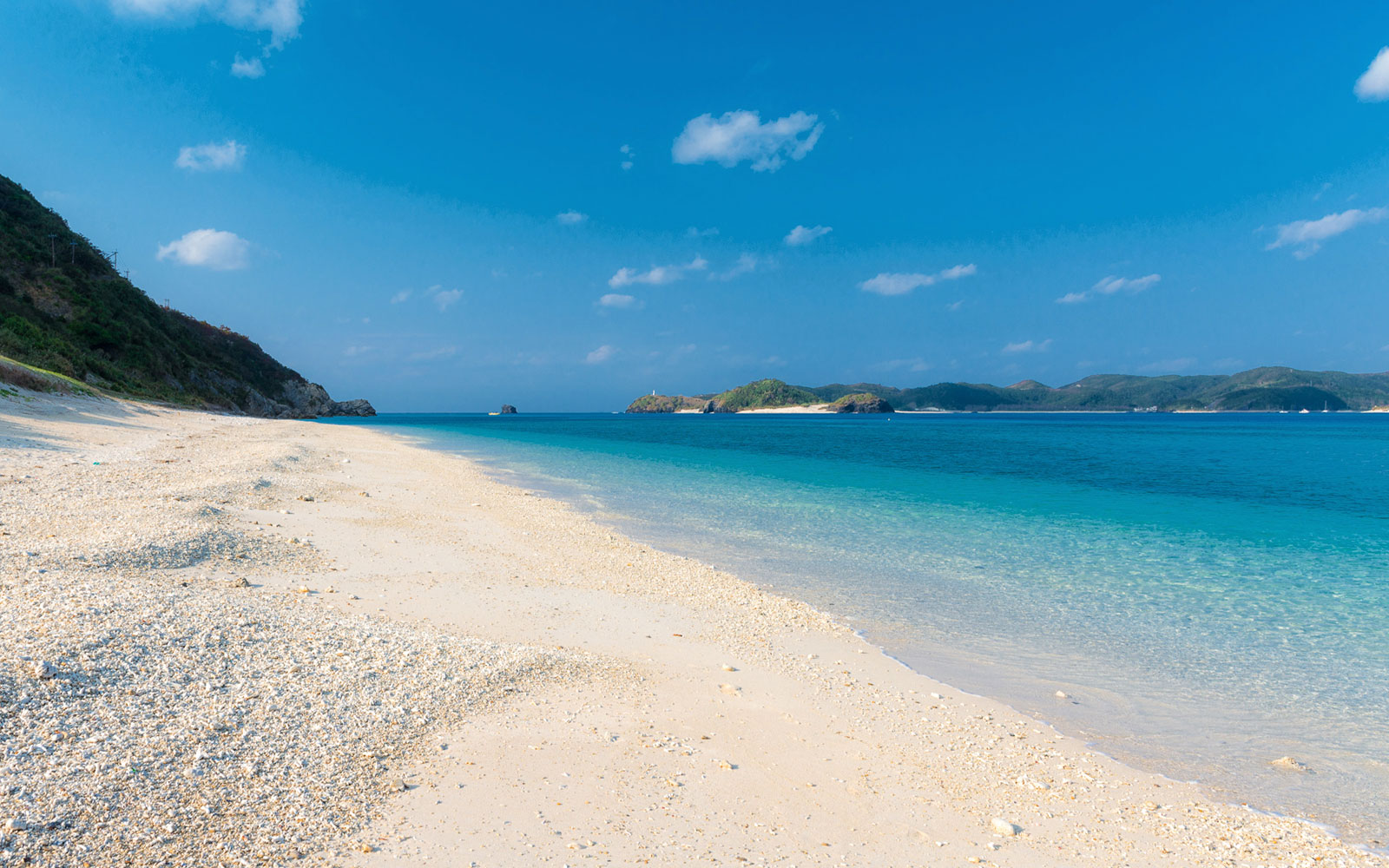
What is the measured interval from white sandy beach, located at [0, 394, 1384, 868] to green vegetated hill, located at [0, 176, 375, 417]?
33.2 m

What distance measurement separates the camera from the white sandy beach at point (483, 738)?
3.64 m

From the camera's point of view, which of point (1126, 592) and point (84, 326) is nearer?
point (1126, 592)

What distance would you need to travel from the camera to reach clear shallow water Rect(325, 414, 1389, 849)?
240 inches

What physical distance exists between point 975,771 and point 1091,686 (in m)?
3.17

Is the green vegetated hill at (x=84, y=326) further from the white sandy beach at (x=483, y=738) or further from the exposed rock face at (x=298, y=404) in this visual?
the white sandy beach at (x=483, y=738)

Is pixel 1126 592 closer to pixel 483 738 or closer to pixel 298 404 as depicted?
pixel 483 738

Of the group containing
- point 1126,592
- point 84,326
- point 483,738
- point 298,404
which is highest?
point 84,326

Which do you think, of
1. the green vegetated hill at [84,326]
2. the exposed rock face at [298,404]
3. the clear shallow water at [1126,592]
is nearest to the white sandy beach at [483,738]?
the clear shallow water at [1126,592]

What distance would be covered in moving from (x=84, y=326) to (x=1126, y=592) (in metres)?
69.8

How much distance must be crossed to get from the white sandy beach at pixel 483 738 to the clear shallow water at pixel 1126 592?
1046 mm

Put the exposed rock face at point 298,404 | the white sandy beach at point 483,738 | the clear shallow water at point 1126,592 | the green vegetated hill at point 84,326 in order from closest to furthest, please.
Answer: the white sandy beach at point 483,738
the clear shallow water at point 1126,592
the green vegetated hill at point 84,326
the exposed rock face at point 298,404

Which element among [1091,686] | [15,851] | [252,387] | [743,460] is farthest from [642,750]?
[252,387]

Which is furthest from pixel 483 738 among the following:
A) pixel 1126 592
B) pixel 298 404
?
pixel 298 404

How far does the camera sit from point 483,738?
4879mm
